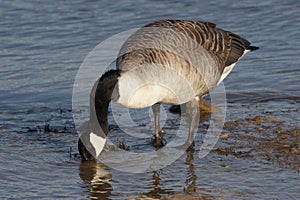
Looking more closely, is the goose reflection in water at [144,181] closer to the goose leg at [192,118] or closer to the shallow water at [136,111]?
the shallow water at [136,111]

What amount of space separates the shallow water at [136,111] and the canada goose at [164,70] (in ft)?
Answer: 1.53

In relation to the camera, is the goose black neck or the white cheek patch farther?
the white cheek patch

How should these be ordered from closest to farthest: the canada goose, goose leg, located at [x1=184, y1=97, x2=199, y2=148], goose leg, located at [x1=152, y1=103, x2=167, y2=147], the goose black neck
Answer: the goose black neck → the canada goose → goose leg, located at [x1=184, y1=97, x2=199, y2=148] → goose leg, located at [x1=152, y1=103, x2=167, y2=147]

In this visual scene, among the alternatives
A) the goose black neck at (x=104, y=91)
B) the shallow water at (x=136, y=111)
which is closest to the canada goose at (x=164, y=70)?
the goose black neck at (x=104, y=91)

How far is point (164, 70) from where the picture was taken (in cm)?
657

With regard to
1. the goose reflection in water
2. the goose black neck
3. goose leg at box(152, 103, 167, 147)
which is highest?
the goose black neck

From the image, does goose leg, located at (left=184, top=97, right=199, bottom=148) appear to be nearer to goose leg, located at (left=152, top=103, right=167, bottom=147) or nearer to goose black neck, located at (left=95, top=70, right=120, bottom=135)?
goose leg, located at (left=152, top=103, right=167, bottom=147)

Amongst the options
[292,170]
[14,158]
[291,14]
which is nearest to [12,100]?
[14,158]

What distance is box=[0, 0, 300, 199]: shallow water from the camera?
5.95m

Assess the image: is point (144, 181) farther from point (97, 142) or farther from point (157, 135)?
point (157, 135)

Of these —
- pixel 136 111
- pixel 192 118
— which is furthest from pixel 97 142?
pixel 136 111

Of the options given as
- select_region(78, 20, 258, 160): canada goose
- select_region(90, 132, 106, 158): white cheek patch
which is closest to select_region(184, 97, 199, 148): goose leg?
select_region(78, 20, 258, 160): canada goose

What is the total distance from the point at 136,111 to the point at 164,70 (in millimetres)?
1648

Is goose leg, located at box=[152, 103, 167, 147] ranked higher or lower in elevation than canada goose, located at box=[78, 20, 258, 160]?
lower
